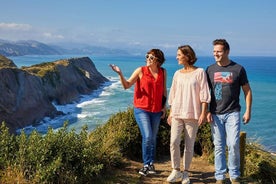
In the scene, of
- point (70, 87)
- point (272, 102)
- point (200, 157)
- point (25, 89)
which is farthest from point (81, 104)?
point (200, 157)

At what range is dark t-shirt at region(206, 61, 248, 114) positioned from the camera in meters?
5.82

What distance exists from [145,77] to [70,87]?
203ft

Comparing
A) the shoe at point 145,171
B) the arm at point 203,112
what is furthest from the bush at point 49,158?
the arm at point 203,112

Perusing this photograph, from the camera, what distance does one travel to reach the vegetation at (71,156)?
Answer: 545 cm

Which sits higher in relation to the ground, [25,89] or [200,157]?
[200,157]

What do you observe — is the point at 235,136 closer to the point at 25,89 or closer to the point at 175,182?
the point at 175,182

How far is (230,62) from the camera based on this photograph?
19.6 ft

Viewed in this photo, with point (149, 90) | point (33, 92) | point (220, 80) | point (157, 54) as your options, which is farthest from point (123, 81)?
point (33, 92)

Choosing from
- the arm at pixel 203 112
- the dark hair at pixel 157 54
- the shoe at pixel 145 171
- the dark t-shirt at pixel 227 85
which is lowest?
the shoe at pixel 145 171

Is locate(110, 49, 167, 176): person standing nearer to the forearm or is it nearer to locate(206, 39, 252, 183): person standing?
the forearm

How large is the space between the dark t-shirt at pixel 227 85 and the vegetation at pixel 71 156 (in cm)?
216

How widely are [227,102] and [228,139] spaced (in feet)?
1.92

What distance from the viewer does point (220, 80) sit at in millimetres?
5887

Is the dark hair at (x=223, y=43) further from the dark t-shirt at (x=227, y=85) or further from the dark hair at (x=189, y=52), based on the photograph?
the dark hair at (x=189, y=52)
